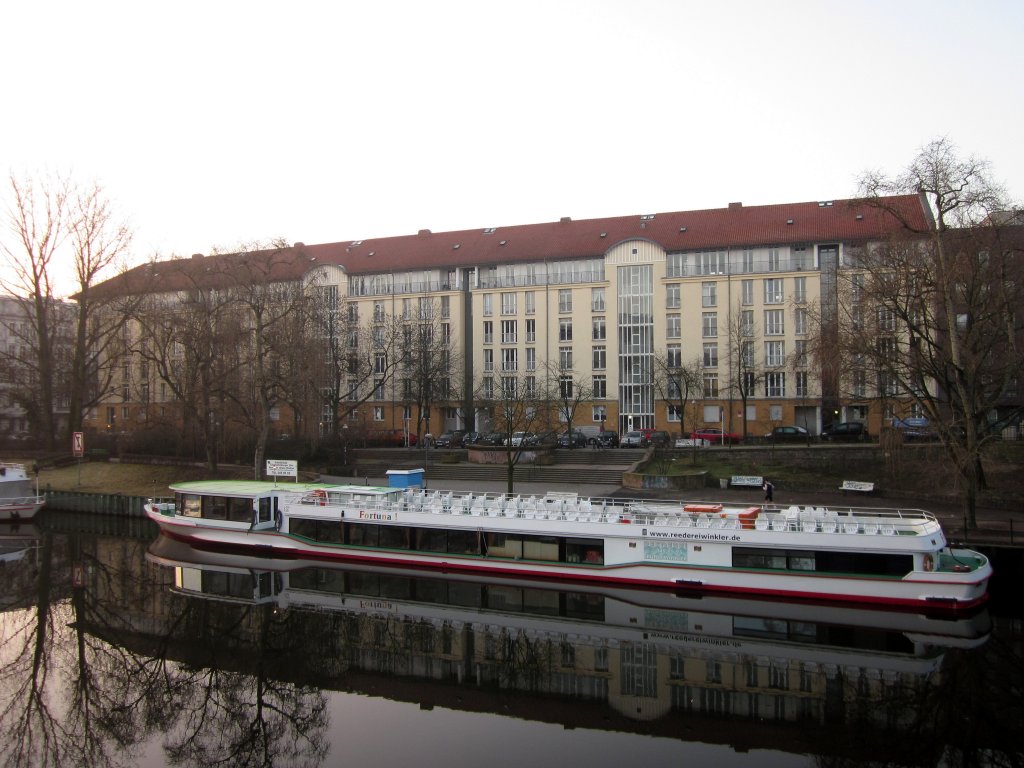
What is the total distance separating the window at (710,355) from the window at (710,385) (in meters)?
1.05

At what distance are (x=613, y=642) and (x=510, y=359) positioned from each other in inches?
1921

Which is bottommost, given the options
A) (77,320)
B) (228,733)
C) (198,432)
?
(228,733)

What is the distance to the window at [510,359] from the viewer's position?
223 ft

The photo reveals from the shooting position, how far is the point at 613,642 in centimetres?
2031

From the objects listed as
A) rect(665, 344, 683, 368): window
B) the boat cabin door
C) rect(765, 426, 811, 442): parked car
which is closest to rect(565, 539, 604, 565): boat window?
the boat cabin door

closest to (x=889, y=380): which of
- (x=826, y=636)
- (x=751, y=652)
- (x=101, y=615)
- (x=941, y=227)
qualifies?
(x=941, y=227)

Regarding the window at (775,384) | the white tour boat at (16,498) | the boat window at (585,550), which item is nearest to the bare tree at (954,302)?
the boat window at (585,550)

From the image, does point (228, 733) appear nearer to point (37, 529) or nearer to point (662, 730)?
point (662, 730)

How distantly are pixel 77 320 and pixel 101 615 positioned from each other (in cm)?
3981

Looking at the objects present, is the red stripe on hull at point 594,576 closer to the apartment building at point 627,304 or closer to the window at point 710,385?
the apartment building at point 627,304

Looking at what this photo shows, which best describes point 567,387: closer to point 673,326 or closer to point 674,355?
point 674,355

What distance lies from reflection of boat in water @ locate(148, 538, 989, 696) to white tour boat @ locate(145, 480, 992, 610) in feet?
2.03

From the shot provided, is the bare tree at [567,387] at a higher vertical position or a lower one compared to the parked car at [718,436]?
higher

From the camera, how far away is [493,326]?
68.6 meters
